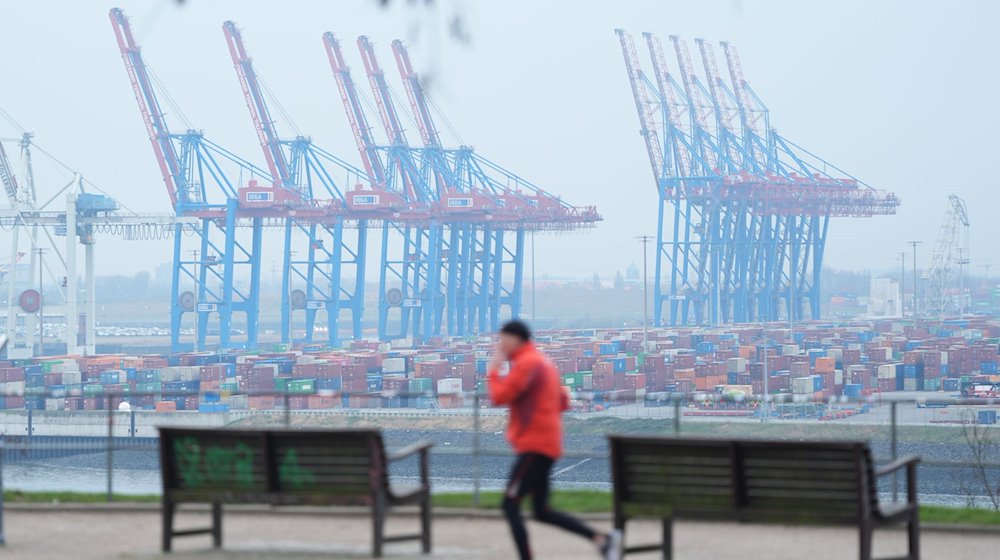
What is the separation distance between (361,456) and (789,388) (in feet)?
199

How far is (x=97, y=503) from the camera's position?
8391 millimetres

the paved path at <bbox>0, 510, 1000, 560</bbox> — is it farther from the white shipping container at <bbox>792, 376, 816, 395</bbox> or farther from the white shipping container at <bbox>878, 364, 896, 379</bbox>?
the white shipping container at <bbox>878, 364, 896, 379</bbox>

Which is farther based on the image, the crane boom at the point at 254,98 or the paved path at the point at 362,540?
the crane boom at the point at 254,98

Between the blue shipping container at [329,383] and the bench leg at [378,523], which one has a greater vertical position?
the bench leg at [378,523]

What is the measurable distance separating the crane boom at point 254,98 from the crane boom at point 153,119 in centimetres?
624

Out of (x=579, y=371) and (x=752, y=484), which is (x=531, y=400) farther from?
(x=579, y=371)

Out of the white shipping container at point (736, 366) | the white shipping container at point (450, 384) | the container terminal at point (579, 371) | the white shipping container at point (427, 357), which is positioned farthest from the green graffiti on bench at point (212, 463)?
the white shipping container at point (736, 366)

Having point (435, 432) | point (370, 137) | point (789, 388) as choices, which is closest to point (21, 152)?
point (370, 137)

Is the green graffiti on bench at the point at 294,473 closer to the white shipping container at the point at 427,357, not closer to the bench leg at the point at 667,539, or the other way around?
the bench leg at the point at 667,539

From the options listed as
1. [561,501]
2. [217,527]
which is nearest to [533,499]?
[217,527]

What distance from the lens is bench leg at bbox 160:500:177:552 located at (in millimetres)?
6449

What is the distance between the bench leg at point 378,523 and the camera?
19.8 ft

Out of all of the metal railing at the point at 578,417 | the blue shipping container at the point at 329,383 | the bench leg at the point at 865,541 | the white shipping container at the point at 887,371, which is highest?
the bench leg at the point at 865,541

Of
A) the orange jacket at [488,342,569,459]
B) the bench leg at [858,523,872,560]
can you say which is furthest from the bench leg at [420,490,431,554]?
the bench leg at [858,523,872,560]
